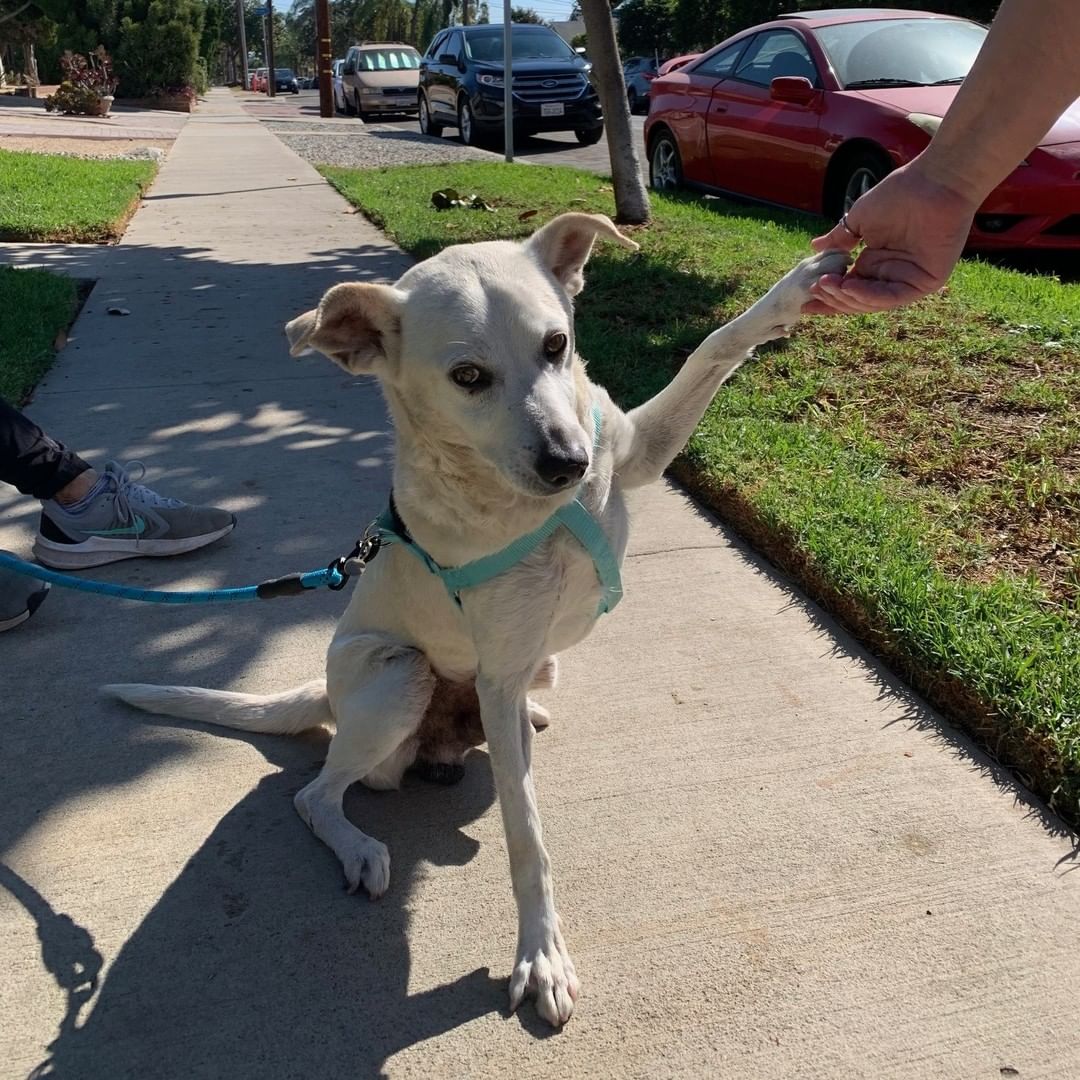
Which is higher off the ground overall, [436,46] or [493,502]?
[436,46]

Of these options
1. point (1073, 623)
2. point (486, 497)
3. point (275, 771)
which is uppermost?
point (486, 497)

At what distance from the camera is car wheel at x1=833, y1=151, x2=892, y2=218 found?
7023mm

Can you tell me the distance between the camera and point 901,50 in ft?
25.5

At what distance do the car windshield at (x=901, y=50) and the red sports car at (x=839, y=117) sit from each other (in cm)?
1

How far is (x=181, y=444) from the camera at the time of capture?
4.81 metres

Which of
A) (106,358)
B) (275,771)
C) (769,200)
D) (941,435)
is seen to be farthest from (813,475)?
(769,200)

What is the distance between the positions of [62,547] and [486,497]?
7.12 feet

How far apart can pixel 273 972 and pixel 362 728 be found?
572mm

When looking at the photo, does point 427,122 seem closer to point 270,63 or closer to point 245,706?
point 245,706

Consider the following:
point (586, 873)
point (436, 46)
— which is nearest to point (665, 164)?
point (586, 873)

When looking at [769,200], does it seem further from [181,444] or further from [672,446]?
[672,446]

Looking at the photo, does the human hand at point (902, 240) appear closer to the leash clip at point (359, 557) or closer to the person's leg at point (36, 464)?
the leash clip at point (359, 557)

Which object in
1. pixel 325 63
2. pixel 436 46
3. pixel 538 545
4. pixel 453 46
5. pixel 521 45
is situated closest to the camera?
pixel 538 545

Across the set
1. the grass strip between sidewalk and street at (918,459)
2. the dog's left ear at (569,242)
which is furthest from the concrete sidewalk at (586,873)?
the dog's left ear at (569,242)
